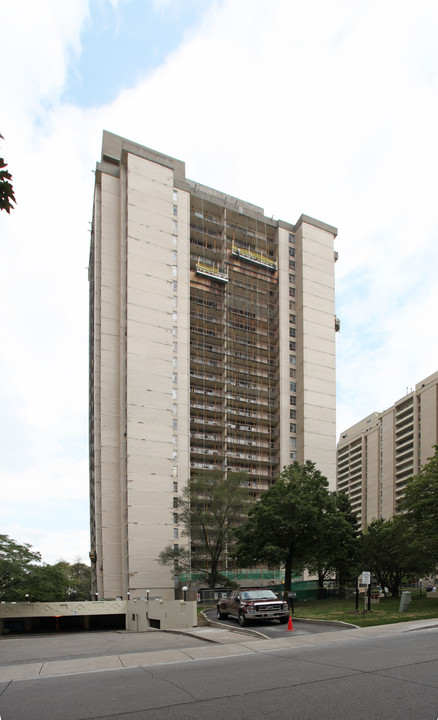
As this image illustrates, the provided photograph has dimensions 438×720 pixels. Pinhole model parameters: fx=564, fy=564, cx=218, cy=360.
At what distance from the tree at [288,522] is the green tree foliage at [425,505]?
9293 mm

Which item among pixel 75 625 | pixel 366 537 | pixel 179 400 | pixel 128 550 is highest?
pixel 179 400

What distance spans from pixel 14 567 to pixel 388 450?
114 metres

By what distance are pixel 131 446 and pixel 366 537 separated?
1326 inches

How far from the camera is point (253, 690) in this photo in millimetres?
8633

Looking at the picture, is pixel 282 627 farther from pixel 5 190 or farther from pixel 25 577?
pixel 25 577

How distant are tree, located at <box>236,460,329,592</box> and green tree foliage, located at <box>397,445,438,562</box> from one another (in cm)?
929

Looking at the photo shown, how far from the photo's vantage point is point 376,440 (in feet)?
514

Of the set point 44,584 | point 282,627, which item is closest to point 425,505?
point 282,627

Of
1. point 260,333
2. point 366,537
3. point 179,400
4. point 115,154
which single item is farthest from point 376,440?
point 366,537

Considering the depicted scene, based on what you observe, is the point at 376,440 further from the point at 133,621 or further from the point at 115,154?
the point at 133,621

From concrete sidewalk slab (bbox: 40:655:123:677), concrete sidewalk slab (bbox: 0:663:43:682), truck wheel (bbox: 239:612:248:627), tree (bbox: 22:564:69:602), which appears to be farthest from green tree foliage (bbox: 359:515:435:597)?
tree (bbox: 22:564:69:602)

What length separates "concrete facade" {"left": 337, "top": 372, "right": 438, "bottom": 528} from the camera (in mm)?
129750

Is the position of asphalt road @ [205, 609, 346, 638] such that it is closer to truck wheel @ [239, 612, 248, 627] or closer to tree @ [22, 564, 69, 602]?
truck wheel @ [239, 612, 248, 627]

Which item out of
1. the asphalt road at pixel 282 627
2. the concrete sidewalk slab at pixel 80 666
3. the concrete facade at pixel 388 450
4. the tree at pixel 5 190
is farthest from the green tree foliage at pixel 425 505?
the concrete facade at pixel 388 450
